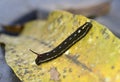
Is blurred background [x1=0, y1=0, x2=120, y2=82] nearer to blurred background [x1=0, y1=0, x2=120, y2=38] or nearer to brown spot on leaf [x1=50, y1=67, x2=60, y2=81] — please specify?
blurred background [x1=0, y1=0, x2=120, y2=38]

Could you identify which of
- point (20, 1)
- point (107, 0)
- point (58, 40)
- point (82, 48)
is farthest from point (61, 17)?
point (20, 1)

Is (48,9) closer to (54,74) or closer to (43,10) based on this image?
(43,10)

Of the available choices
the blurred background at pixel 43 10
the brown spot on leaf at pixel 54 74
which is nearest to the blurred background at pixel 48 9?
the blurred background at pixel 43 10

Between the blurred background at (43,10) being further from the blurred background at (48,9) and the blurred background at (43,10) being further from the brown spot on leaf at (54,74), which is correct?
the brown spot on leaf at (54,74)

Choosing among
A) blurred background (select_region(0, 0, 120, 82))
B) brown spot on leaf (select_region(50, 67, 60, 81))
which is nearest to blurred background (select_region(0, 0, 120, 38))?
blurred background (select_region(0, 0, 120, 82))

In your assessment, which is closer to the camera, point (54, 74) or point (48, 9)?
point (54, 74)

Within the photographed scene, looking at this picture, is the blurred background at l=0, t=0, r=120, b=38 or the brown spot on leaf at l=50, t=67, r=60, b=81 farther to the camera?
the blurred background at l=0, t=0, r=120, b=38

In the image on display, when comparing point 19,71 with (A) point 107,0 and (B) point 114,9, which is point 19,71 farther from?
(B) point 114,9

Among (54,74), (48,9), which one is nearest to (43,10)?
(48,9)
